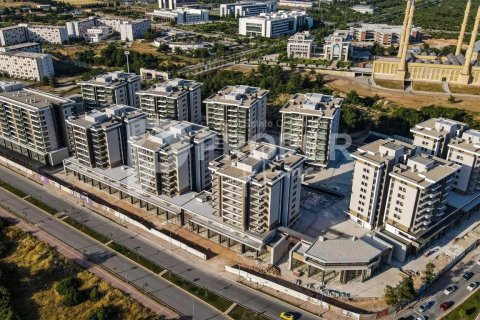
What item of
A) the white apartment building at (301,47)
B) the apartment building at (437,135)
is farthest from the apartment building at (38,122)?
the white apartment building at (301,47)

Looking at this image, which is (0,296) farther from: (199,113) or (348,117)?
(348,117)

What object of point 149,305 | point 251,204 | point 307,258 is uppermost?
point 251,204

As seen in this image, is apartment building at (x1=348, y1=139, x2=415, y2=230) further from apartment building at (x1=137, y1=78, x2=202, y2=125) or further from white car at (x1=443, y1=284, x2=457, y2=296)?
apartment building at (x1=137, y1=78, x2=202, y2=125)

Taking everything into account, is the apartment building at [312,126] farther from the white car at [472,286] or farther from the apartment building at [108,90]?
the apartment building at [108,90]

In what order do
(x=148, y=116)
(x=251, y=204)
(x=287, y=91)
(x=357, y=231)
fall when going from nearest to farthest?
(x=251, y=204) → (x=357, y=231) → (x=148, y=116) → (x=287, y=91)

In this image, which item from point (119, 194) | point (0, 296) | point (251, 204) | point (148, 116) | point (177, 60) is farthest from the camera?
point (177, 60)

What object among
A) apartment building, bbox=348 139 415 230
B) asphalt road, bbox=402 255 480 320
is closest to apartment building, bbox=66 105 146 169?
apartment building, bbox=348 139 415 230

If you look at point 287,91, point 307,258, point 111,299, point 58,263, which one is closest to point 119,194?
point 58,263

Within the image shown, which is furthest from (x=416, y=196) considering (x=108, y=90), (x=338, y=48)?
(x=338, y=48)
